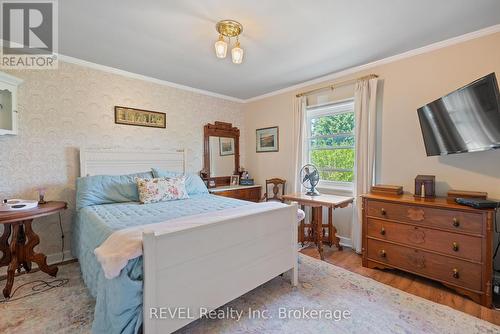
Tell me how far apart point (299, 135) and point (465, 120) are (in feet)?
6.46

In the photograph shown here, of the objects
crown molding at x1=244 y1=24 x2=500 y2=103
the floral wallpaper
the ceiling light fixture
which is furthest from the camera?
the floral wallpaper

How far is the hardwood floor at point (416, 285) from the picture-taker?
1783 mm

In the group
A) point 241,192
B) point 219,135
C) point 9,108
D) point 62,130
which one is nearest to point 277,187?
point 241,192

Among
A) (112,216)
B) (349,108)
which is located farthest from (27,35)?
(349,108)

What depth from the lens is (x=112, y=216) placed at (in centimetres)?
202

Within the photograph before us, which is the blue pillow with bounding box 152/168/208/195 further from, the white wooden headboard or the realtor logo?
the realtor logo

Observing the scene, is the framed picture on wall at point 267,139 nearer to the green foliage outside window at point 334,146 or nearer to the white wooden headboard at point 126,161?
the green foliage outside window at point 334,146

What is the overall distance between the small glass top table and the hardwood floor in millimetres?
199

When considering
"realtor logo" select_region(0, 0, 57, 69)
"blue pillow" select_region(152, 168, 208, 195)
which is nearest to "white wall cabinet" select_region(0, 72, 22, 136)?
"realtor logo" select_region(0, 0, 57, 69)

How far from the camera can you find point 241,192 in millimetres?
3934

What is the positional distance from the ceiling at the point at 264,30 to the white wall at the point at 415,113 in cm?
20

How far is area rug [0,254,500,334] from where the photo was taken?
1.59m

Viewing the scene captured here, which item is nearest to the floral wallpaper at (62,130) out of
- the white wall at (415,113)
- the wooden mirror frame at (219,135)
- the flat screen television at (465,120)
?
the wooden mirror frame at (219,135)

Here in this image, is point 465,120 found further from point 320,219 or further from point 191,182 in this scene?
point 191,182
